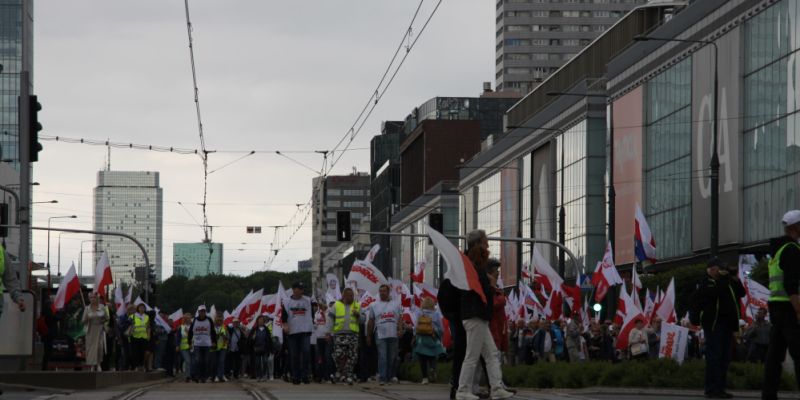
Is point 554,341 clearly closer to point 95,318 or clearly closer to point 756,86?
point 95,318

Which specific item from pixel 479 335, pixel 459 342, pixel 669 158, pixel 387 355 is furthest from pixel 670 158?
pixel 479 335

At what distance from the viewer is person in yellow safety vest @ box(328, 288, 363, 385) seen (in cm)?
2641

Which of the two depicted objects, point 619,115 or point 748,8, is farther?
point 619,115

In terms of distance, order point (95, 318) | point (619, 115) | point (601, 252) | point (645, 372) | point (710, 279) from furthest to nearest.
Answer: point (601, 252), point (619, 115), point (95, 318), point (645, 372), point (710, 279)

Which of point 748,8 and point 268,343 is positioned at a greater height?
point 748,8

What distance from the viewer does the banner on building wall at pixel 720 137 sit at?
6097cm

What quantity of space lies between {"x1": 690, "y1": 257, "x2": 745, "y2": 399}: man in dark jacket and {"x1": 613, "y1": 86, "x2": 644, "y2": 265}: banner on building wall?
56.2m

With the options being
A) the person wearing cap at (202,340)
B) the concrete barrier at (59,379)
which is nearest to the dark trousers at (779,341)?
the concrete barrier at (59,379)

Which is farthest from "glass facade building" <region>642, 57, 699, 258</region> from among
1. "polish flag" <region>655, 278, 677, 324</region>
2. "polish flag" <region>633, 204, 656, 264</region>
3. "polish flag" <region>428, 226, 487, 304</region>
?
"polish flag" <region>428, 226, 487, 304</region>

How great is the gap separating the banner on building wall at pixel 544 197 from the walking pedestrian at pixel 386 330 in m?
64.2

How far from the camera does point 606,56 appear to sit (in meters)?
85.5

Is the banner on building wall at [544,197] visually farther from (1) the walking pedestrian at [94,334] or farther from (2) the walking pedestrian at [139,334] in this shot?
(1) the walking pedestrian at [94,334]

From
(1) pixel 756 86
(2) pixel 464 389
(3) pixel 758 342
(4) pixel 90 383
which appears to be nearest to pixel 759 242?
(1) pixel 756 86

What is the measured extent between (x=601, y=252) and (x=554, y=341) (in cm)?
4753
